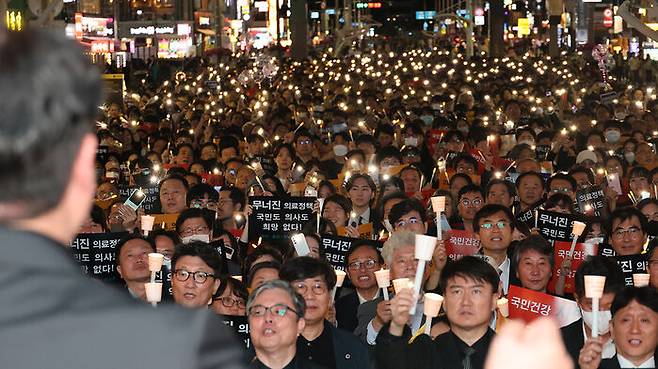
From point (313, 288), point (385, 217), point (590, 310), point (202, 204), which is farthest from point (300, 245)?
point (202, 204)

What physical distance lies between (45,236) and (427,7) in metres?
174

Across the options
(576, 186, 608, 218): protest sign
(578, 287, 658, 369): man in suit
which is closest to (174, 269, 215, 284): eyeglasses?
(578, 287, 658, 369): man in suit

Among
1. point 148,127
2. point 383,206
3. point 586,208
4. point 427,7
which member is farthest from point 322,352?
point 427,7

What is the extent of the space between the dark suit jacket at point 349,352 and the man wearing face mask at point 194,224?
3.41 m

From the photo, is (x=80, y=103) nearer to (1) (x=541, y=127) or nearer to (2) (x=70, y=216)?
(2) (x=70, y=216)

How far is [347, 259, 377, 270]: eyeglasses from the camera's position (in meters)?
8.86

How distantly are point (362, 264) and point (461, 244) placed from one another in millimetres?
1801

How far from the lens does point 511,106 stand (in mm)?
25719

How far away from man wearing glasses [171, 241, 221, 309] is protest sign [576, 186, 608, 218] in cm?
557

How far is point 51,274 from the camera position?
1.45 m

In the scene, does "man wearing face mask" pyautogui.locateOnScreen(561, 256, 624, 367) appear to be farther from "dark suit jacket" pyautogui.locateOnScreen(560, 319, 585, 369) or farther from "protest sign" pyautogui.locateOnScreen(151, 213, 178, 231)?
"protest sign" pyautogui.locateOnScreen(151, 213, 178, 231)

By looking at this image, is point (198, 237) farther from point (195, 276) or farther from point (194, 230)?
point (195, 276)

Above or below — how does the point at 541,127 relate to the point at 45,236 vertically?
below

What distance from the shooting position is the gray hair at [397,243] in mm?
8180
